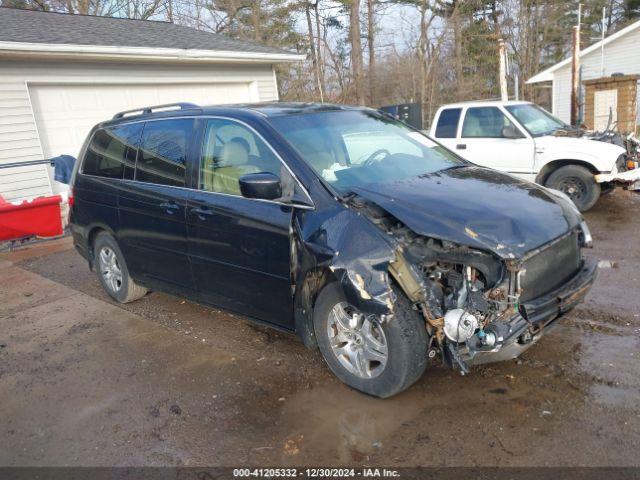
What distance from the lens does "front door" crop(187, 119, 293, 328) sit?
363 centimetres

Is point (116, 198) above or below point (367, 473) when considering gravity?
above

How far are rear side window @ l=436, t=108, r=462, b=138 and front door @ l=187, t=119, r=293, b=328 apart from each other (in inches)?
229

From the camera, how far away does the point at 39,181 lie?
31.3ft

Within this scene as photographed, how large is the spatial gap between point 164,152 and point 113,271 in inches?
65.2

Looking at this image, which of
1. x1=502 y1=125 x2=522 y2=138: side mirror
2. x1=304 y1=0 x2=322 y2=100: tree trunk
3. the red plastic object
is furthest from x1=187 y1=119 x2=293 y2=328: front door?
x1=304 y1=0 x2=322 y2=100: tree trunk

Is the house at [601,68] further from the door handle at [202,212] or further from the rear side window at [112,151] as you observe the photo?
the door handle at [202,212]

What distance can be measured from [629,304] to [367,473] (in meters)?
3.10

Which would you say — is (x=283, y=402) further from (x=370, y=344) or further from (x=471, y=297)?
(x=471, y=297)

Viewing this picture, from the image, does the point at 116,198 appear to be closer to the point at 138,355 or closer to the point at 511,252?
the point at 138,355

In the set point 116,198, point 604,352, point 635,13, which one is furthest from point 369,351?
point 635,13

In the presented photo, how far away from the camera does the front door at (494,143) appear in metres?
8.21

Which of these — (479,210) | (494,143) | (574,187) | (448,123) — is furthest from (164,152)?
(574,187)

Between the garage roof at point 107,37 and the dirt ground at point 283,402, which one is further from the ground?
the garage roof at point 107,37

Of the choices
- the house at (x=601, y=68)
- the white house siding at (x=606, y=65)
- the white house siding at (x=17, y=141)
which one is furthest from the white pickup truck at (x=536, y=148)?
the white house siding at (x=606, y=65)
